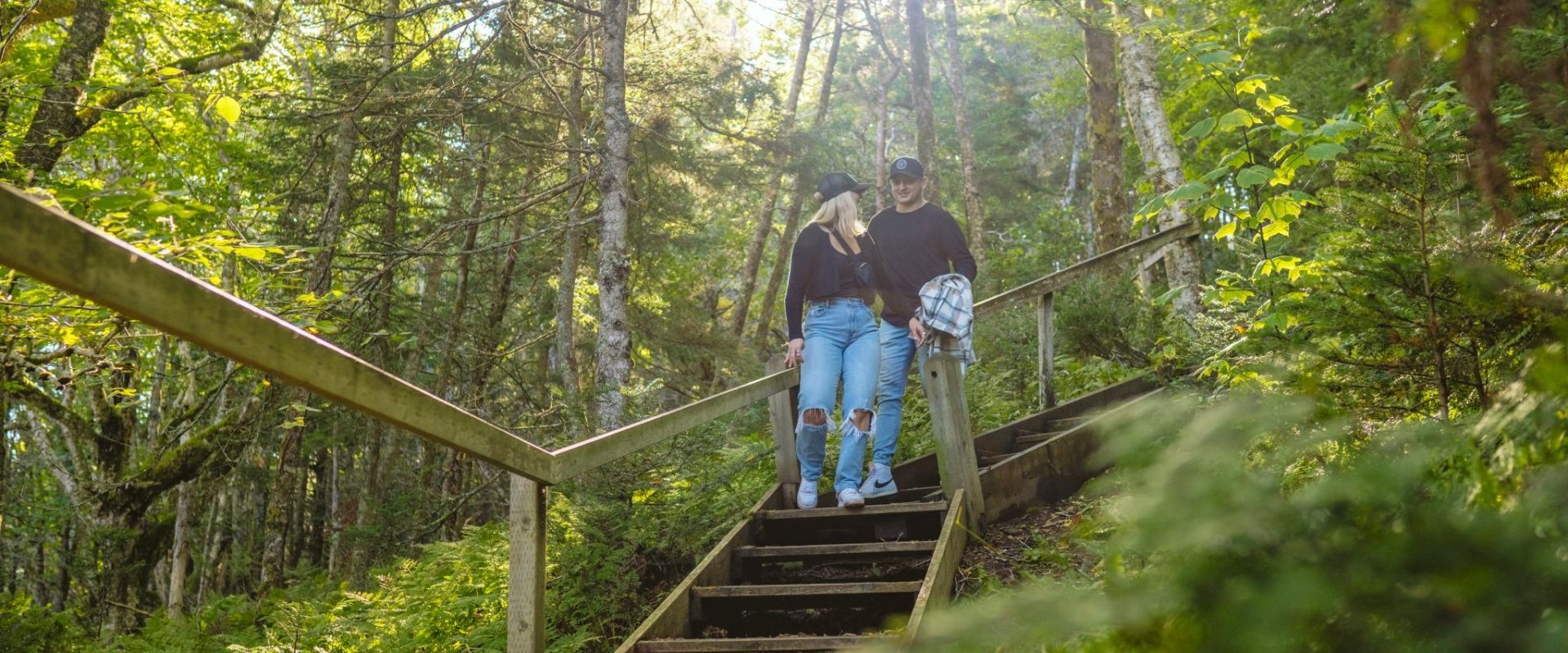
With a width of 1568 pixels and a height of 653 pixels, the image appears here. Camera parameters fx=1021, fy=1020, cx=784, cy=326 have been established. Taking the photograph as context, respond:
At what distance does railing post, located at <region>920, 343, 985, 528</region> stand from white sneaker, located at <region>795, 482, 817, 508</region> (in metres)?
0.83

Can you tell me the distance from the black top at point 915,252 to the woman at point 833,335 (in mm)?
262

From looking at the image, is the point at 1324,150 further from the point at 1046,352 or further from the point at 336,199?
the point at 336,199

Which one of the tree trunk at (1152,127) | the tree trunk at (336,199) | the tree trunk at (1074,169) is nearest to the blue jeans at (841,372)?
the tree trunk at (1152,127)

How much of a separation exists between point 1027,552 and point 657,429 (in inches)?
85.3

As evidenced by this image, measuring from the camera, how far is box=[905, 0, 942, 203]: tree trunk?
19781 millimetres

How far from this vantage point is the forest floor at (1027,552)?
207 inches

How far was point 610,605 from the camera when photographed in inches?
232

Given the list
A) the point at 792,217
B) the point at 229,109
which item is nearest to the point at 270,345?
the point at 229,109

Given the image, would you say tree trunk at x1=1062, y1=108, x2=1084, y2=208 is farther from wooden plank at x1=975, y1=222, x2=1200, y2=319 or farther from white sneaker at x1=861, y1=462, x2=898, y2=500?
white sneaker at x1=861, y1=462, x2=898, y2=500

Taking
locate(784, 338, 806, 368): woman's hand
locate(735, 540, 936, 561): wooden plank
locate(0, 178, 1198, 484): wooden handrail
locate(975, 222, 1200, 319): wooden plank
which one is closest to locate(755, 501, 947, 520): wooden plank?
locate(735, 540, 936, 561): wooden plank

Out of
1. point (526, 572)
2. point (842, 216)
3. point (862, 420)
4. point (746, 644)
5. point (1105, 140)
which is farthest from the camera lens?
point (1105, 140)

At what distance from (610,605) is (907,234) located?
3030 mm

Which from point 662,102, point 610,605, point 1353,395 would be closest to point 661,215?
point 662,102

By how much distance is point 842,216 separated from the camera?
21.4 ft
